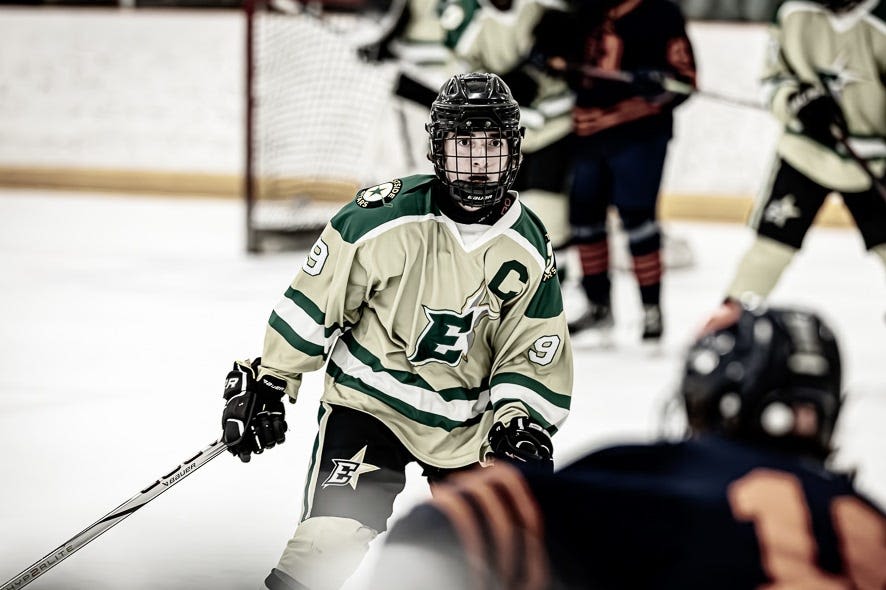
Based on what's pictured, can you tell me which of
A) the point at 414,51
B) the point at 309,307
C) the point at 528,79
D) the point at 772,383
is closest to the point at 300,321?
the point at 309,307

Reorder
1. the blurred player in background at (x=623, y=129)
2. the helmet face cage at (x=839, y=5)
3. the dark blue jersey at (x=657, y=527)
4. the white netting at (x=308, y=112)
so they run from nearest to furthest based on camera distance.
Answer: the dark blue jersey at (x=657, y=527) → the helmet face cage at (x=839, y=5) → the blurred player in background at (x=623, y=129) → the white netting at (x=308, y=112)

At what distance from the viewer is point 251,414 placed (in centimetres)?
158

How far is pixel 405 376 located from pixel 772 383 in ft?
2.72

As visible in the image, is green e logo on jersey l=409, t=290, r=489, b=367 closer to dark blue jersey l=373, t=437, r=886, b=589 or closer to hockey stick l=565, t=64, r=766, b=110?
dark blue jersey l=373, t=437, r=886, b=589

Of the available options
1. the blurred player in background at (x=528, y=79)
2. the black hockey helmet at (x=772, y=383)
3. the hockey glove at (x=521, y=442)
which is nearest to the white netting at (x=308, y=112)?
the blurred player in background at (x=528, y=79)

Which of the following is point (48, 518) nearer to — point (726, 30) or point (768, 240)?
point (768, 240)

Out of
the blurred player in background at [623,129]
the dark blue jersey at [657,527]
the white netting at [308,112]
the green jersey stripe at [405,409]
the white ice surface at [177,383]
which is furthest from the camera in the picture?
the white netting at [308,112]

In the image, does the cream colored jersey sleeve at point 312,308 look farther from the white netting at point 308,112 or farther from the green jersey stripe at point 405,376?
the white netting at point 308,112

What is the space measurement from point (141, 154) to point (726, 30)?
11.8ft

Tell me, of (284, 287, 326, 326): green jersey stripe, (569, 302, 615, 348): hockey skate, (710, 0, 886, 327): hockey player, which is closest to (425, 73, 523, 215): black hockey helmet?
(284, 287, 326, 326): green jersey stripe

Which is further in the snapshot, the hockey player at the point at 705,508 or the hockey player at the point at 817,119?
the hockey player at the point at 817,119

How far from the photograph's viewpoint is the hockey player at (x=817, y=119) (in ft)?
10.1

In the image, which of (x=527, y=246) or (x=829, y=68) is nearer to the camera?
(x=527, y=246)

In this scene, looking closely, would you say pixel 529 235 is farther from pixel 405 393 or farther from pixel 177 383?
pixel 177 383
